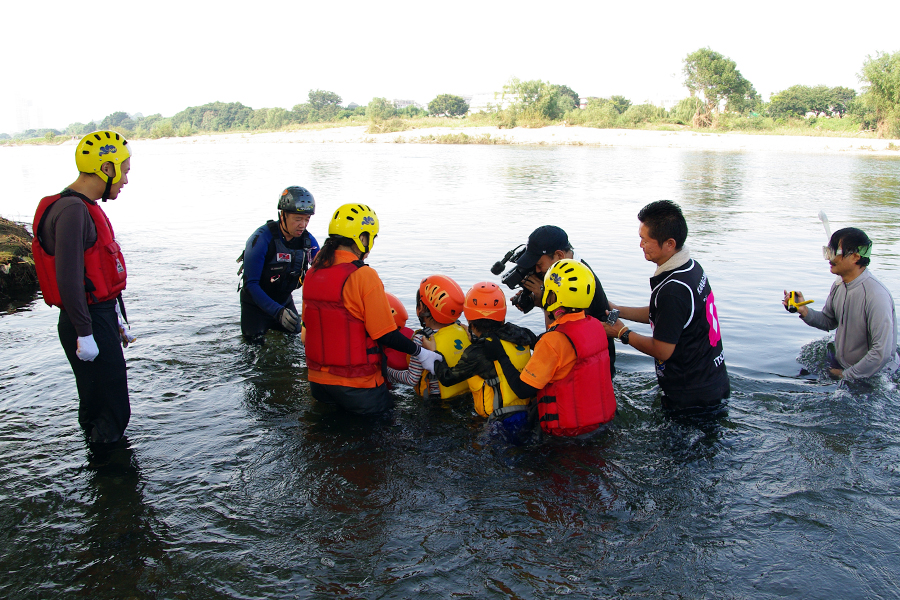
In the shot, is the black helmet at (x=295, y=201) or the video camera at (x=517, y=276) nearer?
the video camera at (x=517, y=276)

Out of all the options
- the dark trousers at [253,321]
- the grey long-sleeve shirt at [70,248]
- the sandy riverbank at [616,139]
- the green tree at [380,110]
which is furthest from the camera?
the green tree at [380,110]

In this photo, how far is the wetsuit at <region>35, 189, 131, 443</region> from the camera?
371cm

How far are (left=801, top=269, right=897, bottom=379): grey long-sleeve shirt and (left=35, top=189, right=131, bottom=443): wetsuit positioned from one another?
5938mm

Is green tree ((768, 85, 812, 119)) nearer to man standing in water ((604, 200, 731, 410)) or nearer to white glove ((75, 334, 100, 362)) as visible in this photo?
man standing in water ((604, 200, 731, 410))

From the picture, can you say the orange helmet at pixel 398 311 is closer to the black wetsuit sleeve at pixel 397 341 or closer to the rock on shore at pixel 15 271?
the black wetsuit sleeve at pixel 397 341

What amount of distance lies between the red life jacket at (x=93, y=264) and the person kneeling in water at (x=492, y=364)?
2403mm

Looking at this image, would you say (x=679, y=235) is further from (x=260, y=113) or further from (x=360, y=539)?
A: (x=260, y=113)

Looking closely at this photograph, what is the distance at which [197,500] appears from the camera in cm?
402

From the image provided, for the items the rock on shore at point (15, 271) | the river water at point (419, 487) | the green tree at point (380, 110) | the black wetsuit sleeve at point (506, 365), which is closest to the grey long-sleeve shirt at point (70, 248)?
the river water at point (419, 487)

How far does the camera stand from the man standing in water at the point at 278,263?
587 centimetres

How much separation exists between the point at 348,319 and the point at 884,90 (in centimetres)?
5855

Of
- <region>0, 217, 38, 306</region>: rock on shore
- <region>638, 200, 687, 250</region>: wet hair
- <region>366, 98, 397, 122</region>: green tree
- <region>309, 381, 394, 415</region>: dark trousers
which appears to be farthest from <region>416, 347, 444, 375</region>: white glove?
<region>366, 98, 397, 122</region>: green tree

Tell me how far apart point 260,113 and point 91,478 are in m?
126

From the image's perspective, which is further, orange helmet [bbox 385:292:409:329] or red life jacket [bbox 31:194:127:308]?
orange helmet [bbox 385:292:409:329]
